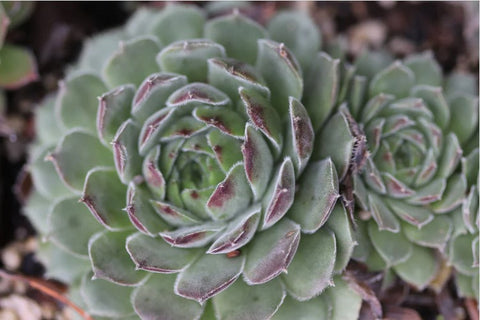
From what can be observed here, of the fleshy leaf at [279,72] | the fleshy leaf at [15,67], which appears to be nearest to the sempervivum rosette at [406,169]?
the fleshy leaf at [279,72]

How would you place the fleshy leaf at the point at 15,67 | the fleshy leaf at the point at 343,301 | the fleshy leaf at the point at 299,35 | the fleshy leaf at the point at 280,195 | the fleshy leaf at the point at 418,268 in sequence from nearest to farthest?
1. the fleshy leaf at the point at 280,195
2. the fleshy leaf at the point at 343,301
3. the fleshy leaf at the point at 418,268
4. the fleshy leaf at the point at 299,35
5. the fleshy leaf at the point at 15,67

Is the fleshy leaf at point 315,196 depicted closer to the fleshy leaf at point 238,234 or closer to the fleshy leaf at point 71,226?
the fleshy leaf at point 238,234

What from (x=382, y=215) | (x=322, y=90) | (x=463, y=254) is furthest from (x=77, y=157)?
(x=463, y=254)

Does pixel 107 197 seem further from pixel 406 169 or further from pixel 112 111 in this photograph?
pixel 406 169

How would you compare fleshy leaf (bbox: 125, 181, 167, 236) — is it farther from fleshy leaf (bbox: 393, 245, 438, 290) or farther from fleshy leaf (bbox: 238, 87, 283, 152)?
fleshy leaf (bbox: 393, 245, 438, 290)

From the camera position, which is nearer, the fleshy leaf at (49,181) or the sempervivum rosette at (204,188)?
the sempervivum rosette at (204,188)

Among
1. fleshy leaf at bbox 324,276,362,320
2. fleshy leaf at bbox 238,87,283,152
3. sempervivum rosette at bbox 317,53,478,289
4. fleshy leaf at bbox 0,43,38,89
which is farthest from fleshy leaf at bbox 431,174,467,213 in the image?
fleshy leaf at bbox 0,43,38,89

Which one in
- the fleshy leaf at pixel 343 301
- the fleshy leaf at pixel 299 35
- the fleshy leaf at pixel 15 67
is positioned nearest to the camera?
the fleshy leaf at pixel 343 301
